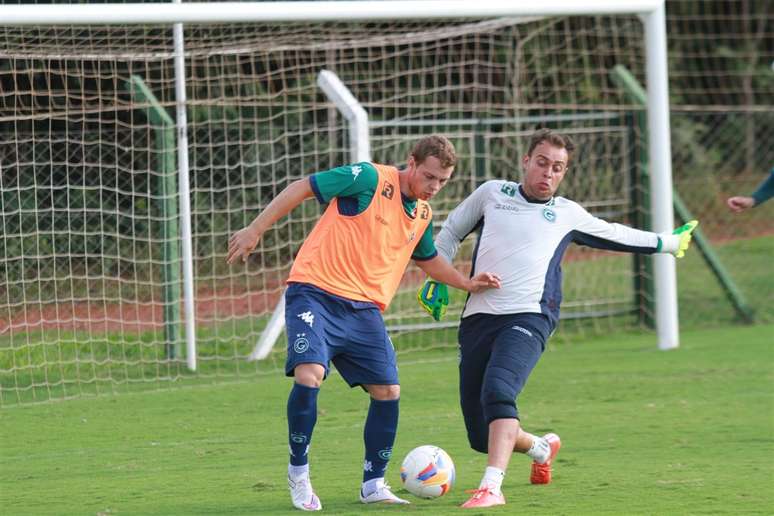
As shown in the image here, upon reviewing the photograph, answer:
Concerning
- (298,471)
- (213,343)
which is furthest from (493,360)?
(213,343)

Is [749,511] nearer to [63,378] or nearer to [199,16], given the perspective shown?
[199,16]

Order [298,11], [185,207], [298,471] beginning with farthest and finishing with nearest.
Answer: [185,207] → [298,11] → [298,471]

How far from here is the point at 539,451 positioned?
6.16 m

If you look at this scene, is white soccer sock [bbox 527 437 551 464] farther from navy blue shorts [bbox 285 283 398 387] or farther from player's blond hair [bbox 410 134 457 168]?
player's blond hair [bbox 410 134 457 168]

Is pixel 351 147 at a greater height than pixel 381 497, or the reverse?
pixel 351 147

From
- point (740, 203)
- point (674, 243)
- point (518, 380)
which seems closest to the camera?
point (518, 380)

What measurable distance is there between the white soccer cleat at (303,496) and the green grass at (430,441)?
9 cm

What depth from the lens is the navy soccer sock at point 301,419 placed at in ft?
18.2

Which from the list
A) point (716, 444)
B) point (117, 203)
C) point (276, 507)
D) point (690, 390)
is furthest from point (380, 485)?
point (117, 203)

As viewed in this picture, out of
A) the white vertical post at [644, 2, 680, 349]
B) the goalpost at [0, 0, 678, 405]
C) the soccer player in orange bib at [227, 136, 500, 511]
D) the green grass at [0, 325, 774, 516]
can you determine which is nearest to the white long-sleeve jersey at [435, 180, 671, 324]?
the soccer player in orange bib at [227, 136, 500, 511]

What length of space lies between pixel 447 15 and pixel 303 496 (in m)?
5.51

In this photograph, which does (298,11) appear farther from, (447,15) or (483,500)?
(483,500)

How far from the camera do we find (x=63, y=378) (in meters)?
9.92

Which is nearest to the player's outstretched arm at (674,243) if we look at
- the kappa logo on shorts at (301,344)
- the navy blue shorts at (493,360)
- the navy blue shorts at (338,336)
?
the navy blue shorts at (493,360)
